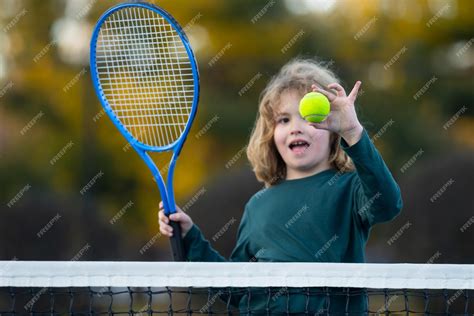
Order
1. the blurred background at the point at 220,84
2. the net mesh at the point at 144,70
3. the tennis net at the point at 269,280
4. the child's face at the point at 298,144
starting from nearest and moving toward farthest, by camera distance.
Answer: the tennis net at the point at 269,280, the child's face at the point at 298,144, the net mesh at the point at 144,70, the blurred background at the point at 220,84

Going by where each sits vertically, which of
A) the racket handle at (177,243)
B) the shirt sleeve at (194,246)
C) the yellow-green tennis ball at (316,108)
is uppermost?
the yellow-green tennis ball at (316,108)

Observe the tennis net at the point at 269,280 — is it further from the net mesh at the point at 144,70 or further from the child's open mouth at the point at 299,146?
the net mesh at the point at 144,70

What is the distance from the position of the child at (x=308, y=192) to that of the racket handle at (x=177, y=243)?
3 cm

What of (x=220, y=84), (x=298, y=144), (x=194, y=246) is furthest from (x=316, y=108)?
(x=220, y=84)

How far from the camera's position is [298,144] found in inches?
127

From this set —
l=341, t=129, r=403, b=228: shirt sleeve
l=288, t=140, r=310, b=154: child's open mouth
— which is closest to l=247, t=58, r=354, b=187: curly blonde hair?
l=288, t=140, r=310, b=154: child's open mouth

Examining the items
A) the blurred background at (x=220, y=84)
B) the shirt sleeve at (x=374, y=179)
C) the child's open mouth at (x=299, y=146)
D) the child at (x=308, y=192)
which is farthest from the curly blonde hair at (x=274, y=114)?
the blurred background at (x=220, y=84)

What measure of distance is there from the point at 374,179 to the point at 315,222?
36cm

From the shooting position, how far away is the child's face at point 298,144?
3.19 meters

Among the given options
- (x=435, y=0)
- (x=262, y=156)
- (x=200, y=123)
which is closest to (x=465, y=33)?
(x=435, y=0)

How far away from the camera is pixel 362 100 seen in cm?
1275

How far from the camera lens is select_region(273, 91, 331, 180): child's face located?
3.19m

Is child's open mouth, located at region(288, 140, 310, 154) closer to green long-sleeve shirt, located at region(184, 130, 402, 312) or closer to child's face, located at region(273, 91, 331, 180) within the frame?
child's face, located at region(273, 91, 331, 180)

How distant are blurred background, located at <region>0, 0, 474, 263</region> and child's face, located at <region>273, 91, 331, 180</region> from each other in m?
9.12
